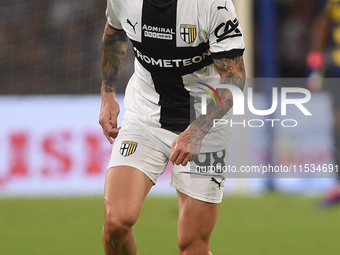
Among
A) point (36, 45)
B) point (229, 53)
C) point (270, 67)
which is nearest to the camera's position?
point (229, 53)

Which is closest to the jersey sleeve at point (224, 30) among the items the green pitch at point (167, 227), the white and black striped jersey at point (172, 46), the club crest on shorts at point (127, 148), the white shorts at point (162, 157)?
the white and black striped jersey at point (172, 46)

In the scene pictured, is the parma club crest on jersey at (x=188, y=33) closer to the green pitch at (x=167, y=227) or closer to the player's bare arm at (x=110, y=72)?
the player's bare arm at (x=110, y=72)

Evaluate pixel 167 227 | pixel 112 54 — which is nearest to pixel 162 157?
pixel 112 54

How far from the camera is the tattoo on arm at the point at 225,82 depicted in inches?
106

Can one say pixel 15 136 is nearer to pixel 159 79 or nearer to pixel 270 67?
pixel 270 67

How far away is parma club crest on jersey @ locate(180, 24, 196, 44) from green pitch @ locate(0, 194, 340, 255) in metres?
1.82

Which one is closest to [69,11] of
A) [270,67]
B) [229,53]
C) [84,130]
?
[84,130]

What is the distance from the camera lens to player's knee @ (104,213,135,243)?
2.67m

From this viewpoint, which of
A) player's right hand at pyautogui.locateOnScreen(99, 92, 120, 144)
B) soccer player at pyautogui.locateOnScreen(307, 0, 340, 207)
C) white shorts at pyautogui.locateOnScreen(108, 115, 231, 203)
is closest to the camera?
white shorts at pyautogui.locateOnScreen(108, 115, 231, 203)

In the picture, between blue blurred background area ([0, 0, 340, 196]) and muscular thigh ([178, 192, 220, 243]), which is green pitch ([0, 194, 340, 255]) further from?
muscular thigh ([178, 192, 220, 243])

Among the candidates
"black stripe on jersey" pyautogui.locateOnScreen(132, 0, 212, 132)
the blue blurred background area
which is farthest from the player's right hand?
the blue blurred background area

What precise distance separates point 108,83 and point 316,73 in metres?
3.70

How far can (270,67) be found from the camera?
7.01 metres

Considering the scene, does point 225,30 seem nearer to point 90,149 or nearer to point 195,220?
point 195,220
